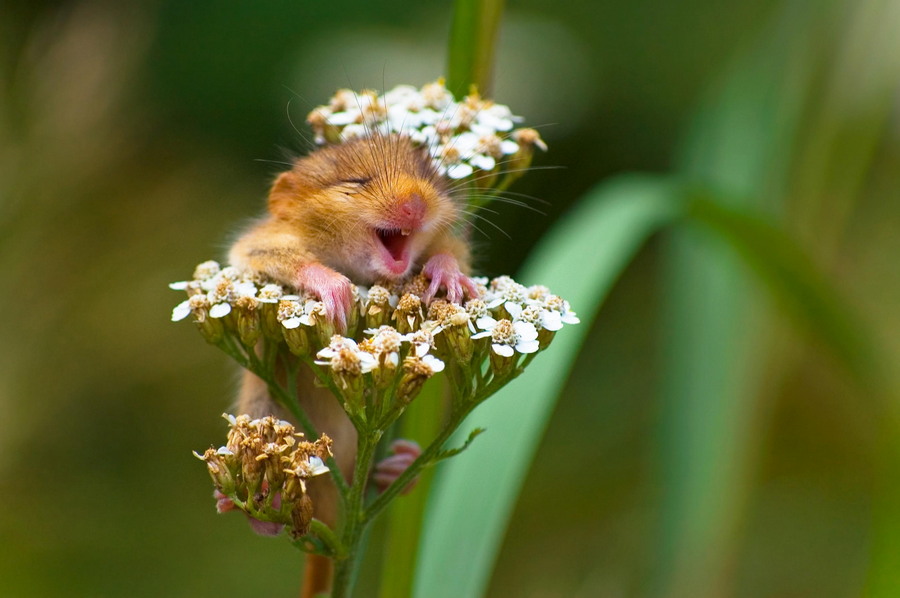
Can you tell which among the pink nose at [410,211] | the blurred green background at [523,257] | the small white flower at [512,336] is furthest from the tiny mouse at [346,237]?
the blurred green background at [523,257]

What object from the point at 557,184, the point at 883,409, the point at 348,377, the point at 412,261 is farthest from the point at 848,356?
the point at 557,184

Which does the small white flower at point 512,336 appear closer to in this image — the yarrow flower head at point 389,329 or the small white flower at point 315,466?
the yarrow flower head at point 389,329

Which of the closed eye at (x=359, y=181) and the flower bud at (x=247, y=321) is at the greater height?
the closed eye at (x=359, y=181)

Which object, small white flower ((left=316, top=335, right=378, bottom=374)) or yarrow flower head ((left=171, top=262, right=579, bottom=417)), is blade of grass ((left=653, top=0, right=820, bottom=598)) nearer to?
yarrow flower head ((left=171, top=262, right=579, bottom=417))

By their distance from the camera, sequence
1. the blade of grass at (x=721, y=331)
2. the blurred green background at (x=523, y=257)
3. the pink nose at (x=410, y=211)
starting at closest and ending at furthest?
the pink nose at (x=410, y=211)
the blade of grass at (x=721, y=331)
the blurred green background at (x=523, y=257)

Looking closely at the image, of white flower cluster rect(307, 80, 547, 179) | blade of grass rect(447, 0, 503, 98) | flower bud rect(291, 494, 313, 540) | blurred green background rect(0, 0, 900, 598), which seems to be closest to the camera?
flower bud rect(291, 494, 313, 540)

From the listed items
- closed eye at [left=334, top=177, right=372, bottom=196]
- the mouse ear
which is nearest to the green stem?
closed eye at [left=334, top=177, right=372, bottom=196]

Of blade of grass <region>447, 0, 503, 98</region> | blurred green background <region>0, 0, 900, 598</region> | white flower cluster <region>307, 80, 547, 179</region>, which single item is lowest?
blurred green background <region>0, 0, 900, 598</region>
